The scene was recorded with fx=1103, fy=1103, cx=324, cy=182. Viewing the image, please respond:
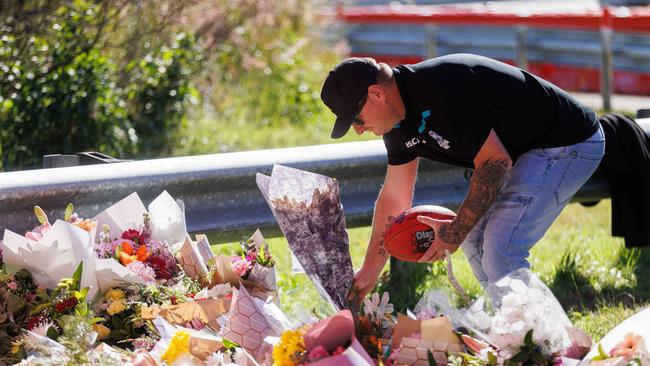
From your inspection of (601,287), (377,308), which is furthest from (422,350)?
(601,287)

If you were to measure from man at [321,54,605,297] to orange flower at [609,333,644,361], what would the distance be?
1.06 metres

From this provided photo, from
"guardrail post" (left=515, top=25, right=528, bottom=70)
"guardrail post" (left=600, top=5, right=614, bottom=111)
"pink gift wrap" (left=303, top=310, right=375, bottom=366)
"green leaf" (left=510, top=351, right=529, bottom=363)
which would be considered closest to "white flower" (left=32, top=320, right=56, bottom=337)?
"pink gift wrap" (left=303, top=310, right=375, bottom=366)

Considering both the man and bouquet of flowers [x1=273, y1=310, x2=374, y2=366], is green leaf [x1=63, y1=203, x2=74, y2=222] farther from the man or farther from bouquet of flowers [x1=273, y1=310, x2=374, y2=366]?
bouquet of flowers [x1=273, y1=310, x2=374, y2=366]

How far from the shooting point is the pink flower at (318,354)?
121 inches

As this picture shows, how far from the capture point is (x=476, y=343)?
10.7 ft

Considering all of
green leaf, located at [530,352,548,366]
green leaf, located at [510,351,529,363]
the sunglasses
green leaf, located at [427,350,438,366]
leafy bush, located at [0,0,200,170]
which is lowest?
leafy bush, located at [0,0,200,170]

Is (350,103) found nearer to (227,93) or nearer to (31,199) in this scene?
(31,199)

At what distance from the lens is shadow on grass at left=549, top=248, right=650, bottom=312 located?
567 centimetres

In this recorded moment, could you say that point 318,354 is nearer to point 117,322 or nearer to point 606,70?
point 117,322

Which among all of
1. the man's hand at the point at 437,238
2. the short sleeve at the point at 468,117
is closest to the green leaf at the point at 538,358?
the man's hand at the point at 437,238

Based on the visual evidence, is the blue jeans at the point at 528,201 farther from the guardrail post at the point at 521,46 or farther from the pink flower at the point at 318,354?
the guardrail post at the point at 521,46

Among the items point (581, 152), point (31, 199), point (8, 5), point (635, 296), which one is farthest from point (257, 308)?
point (8, 5)

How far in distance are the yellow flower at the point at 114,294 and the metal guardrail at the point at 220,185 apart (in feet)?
2.19

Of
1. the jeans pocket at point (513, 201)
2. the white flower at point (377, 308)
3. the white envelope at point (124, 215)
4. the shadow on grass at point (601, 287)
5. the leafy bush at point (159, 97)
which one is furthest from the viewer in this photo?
the leafy bush at point (159, 97)
